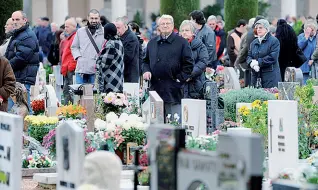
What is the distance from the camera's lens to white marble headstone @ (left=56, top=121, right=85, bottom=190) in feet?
26.2

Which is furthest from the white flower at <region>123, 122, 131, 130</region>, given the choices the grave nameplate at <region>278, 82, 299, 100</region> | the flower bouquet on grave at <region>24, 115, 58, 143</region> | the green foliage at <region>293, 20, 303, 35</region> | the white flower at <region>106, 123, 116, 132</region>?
the green foliage at <region>293, 20, 303, 35</region>

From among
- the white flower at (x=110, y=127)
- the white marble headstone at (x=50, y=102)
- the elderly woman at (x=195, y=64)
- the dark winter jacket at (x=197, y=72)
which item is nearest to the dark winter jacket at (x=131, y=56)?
the white marble headstone at (x=50, y=102)

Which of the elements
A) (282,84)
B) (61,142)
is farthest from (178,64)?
(61,142)

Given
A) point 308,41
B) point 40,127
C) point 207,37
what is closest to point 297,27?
point 308,41

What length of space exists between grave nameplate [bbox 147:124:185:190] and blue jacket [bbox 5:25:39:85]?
932 cm

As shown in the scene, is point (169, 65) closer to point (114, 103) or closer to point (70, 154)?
point (114, 103)

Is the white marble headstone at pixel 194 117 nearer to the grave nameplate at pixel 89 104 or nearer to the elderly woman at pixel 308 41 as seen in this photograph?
the grave nameplate at pixel 89 104

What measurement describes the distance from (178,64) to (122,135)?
7.04 ft

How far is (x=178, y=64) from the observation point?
15664 mm

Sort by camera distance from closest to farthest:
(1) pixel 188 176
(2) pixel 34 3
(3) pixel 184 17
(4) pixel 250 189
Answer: (4) pixel 250 189, (1) pixel 188 176, (3) pixel 184 17, (2) pixel 34 3

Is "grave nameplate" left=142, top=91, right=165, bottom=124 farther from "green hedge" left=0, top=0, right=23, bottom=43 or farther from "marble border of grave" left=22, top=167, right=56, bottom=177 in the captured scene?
"green hedge" left=0, top=0, right=23, bottom=43

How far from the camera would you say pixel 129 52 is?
1819cm

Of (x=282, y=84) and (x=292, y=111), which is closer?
(x=292, y=111)

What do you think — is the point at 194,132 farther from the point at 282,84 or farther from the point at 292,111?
the point at 292,111
